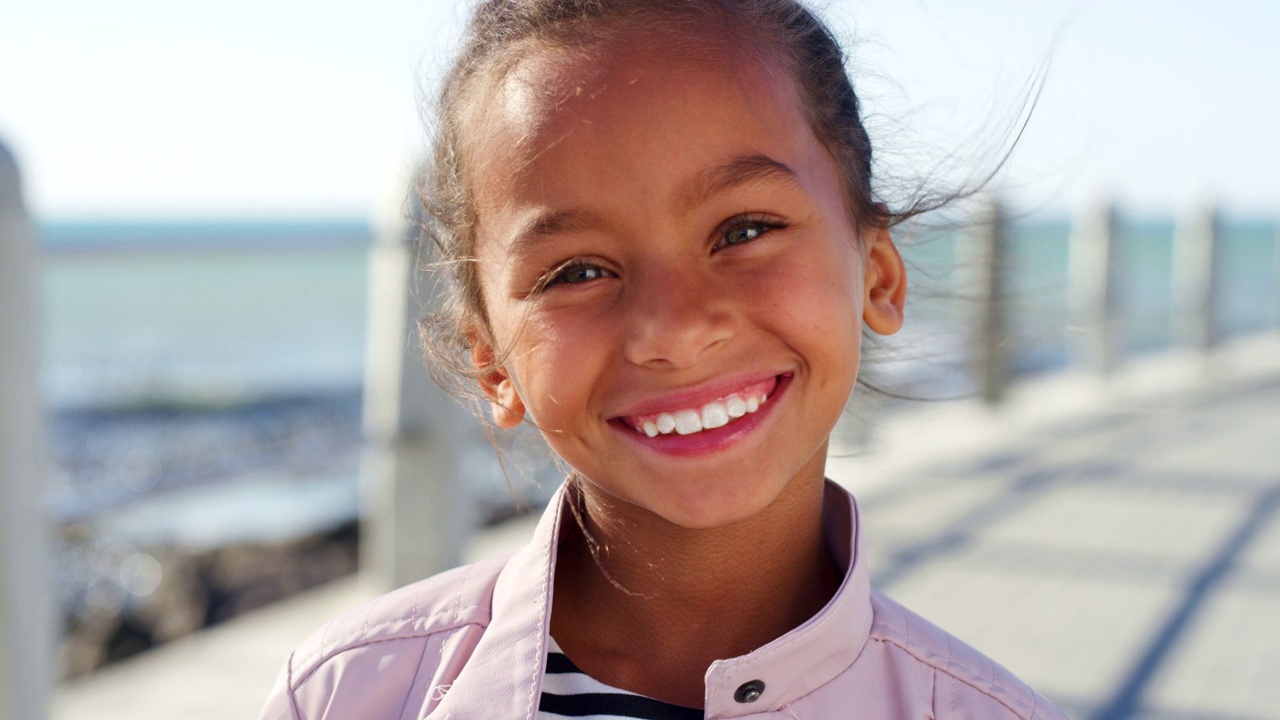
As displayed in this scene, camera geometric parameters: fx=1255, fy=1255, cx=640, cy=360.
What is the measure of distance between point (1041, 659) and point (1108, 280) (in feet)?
16.3

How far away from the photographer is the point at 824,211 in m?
1.49

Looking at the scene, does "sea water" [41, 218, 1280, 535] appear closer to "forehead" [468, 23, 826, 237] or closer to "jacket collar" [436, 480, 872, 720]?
"forehead" [468, 23, 826, 237]

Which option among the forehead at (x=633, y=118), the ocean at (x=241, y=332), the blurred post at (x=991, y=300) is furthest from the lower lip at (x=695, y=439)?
the blurred post at (x=991, y=300)

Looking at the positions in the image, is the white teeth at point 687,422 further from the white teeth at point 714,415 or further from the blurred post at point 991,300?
the blurred post at point 991,300

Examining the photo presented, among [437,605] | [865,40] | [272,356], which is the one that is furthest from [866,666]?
[272,356]

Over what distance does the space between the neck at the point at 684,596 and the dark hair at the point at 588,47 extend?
0.35m

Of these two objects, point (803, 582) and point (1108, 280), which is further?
point (1108, 280)

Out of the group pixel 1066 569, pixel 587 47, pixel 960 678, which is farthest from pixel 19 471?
pixel 1066 569

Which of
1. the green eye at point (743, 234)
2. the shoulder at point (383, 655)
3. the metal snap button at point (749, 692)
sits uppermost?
the green eye at point (743, 234)

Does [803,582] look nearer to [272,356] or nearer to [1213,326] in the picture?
[1213,326]

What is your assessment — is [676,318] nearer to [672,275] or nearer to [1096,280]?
[672,275]

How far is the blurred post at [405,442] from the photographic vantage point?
335cm

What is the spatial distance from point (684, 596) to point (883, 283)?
51cm

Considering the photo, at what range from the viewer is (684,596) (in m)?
1.53
